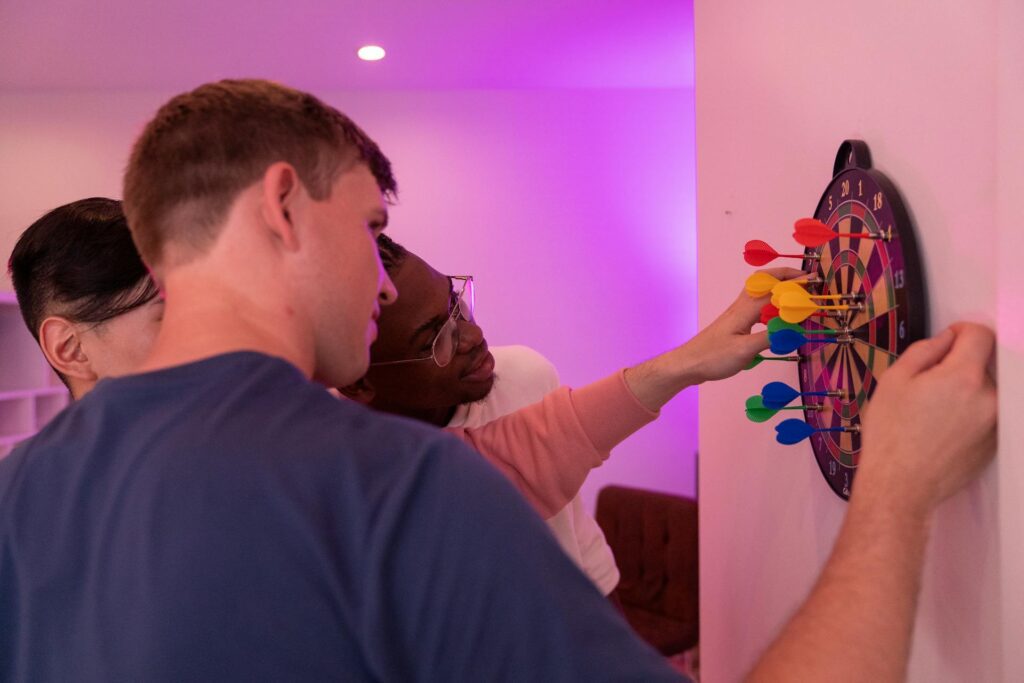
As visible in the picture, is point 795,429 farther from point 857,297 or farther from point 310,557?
point 310,557

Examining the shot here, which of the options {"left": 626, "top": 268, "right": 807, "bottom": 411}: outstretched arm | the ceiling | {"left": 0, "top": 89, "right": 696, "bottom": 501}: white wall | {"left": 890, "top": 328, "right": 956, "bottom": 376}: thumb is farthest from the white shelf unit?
{"left": 890, "top": 328, "right": 956, "bottom": 376}: thumb

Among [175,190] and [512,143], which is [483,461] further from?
[512,143]

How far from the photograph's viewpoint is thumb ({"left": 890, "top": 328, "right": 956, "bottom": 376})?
2.93ft

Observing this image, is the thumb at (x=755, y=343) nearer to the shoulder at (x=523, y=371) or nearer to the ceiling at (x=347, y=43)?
the shoulder at (x=523, y=371)

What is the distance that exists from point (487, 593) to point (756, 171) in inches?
43.3

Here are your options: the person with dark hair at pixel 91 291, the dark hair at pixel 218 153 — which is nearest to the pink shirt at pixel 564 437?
the person with dark hair at pixel 91 291

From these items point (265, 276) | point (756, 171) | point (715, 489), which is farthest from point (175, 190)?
point (715, 489)

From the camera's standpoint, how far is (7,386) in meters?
4.59

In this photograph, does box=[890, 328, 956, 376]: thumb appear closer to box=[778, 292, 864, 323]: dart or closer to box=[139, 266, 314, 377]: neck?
box=[778, 292, 864, 323]: dart

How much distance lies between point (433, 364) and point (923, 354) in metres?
0.97

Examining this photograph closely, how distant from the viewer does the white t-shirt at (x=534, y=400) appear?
173 centimetres

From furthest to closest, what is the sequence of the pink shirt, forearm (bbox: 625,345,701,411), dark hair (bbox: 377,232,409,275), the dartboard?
dark hair (bbox: 377,232,409,275) → the pink shirt → forearm (bbox: 625,345,701,411) → the dartboard

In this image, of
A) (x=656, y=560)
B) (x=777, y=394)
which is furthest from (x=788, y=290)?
(x=656, y=560)

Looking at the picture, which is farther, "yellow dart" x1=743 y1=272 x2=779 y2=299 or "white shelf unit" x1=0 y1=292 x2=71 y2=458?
"white shelf unit" x1=0 y1=292 x2=71 y2=458
